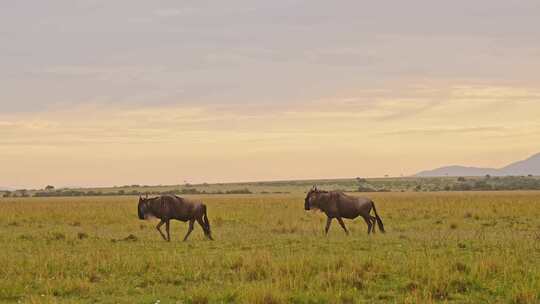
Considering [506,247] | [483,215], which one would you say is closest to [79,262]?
[506,247]

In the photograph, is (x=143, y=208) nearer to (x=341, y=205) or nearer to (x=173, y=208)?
(x=173, y=208)

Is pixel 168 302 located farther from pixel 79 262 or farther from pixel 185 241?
pixel 185 241

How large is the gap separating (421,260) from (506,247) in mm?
4148

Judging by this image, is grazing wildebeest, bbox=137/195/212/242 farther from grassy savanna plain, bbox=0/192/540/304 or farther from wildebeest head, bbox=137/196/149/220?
grassy savanna plain, bbox=0/192/540/304

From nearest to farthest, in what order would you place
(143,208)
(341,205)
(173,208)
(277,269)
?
(277,269), (173,208), (143,208), (341,205)

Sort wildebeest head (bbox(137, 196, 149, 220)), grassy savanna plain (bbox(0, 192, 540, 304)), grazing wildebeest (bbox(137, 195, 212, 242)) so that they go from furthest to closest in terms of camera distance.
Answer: wildebeest head (bbox(137, 196, 149, 220)) → grazing wildebeest (bbox(137, 195, 212, 242)) → grassy savanna plain (bbox(0, 192, 540, 304))

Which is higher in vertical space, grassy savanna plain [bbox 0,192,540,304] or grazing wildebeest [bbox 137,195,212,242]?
grazing wildebeest [bbox 137,195,212,242]

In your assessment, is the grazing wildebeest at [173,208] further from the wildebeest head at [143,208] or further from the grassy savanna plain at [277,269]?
the grassy savanna plain at [277,269]

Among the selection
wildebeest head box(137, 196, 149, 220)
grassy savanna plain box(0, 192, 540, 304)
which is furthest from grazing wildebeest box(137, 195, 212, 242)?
grassy savanna plain box(0, 192, 540, 304)

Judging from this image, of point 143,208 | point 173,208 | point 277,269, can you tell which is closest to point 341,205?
point 173,208

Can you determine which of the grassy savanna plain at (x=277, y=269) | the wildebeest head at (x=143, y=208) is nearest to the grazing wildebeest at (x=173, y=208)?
the wildebeest head at (x=143, y=208)

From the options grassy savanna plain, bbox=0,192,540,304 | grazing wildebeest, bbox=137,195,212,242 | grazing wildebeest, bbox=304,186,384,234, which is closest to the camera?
grassy savanna plain, bbox=0,192,540,304

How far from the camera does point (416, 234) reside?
80.0ft

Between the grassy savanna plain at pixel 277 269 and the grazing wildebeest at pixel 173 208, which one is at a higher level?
the grazing wildebeest at pixel 173 208
